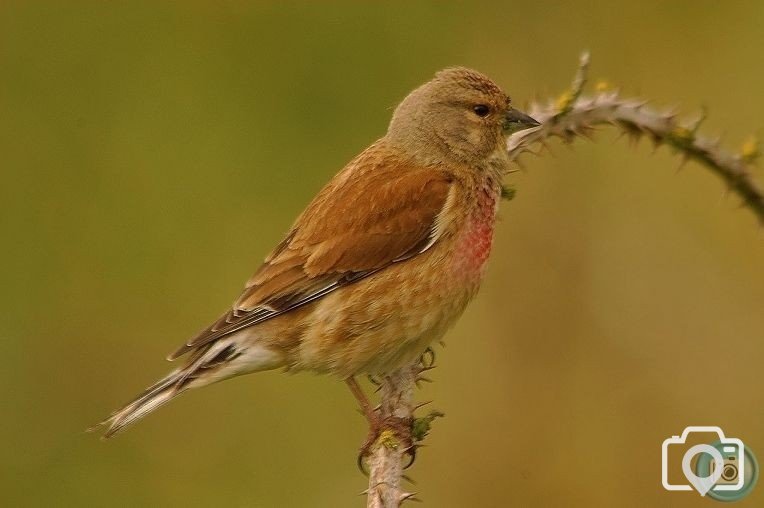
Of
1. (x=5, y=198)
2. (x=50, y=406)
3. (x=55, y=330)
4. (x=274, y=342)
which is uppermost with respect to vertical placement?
(x=5, y=198)

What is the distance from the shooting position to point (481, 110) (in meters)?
5.20

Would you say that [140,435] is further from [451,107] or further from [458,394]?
[451,107]

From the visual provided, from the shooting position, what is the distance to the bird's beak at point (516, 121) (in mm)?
4954

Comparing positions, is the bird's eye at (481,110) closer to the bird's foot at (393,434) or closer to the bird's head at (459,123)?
the bird's head at (459,123)

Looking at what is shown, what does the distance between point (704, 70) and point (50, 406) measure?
3523 mm

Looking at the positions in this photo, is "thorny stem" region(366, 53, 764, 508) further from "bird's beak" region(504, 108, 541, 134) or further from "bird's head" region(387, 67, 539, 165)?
"bird's head" region(387, 67, 539, 165)

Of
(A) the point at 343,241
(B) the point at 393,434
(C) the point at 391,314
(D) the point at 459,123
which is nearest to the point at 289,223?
(D) the point at 459,123

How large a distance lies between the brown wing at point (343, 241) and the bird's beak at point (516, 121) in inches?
13.0

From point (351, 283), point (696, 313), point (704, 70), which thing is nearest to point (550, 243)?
point (696, 313)

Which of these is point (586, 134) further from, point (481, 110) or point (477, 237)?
point (481, 110)

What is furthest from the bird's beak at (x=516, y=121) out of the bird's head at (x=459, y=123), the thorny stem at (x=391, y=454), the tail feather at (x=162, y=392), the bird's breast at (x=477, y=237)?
the tail feather at (x=162, y=392)

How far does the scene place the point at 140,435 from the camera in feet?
20.4

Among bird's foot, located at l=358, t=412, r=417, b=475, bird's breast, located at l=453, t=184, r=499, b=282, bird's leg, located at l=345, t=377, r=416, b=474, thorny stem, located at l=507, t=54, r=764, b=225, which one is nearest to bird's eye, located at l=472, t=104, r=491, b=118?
bird's breast, located at l=453, t=184, r=499, b=282

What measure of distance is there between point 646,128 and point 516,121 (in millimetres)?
946
